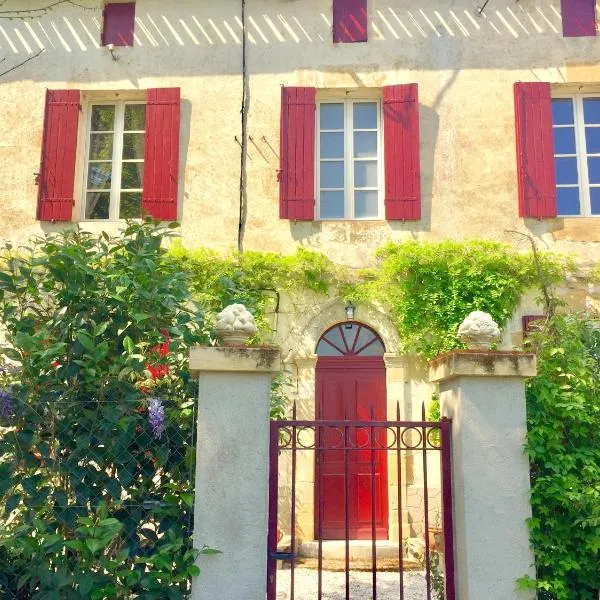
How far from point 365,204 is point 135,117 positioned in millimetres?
3265

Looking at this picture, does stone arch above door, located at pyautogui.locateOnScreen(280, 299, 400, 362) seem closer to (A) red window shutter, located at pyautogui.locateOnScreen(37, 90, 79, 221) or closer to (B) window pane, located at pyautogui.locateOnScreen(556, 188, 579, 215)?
(B) window pane, located at pyautogui.locateOnScreen(556, 188, 579, 215)

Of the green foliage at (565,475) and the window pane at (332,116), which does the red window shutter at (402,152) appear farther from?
the green foliage at (565,475)

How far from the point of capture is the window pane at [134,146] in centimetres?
847

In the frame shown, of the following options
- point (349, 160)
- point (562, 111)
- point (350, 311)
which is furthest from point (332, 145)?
point (562, 111)

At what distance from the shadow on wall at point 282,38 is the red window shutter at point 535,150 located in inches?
19.5

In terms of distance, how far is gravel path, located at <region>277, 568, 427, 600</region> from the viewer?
5.44 meters

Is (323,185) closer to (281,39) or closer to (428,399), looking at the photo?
(281,39)

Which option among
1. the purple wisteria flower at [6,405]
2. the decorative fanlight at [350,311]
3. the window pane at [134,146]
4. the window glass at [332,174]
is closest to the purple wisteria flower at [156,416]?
the purple wisteria flower at [6,405]

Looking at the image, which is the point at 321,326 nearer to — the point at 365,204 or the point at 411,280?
the point at 411,280

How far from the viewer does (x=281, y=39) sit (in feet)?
27.6

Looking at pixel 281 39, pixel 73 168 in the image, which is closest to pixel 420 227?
pixel 281 39

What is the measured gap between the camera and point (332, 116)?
846cm

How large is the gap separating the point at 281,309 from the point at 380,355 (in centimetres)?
130

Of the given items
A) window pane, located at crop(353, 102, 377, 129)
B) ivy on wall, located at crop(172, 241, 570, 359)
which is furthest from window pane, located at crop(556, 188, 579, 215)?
window pane, located at crop(353, 102, 377, 129)
